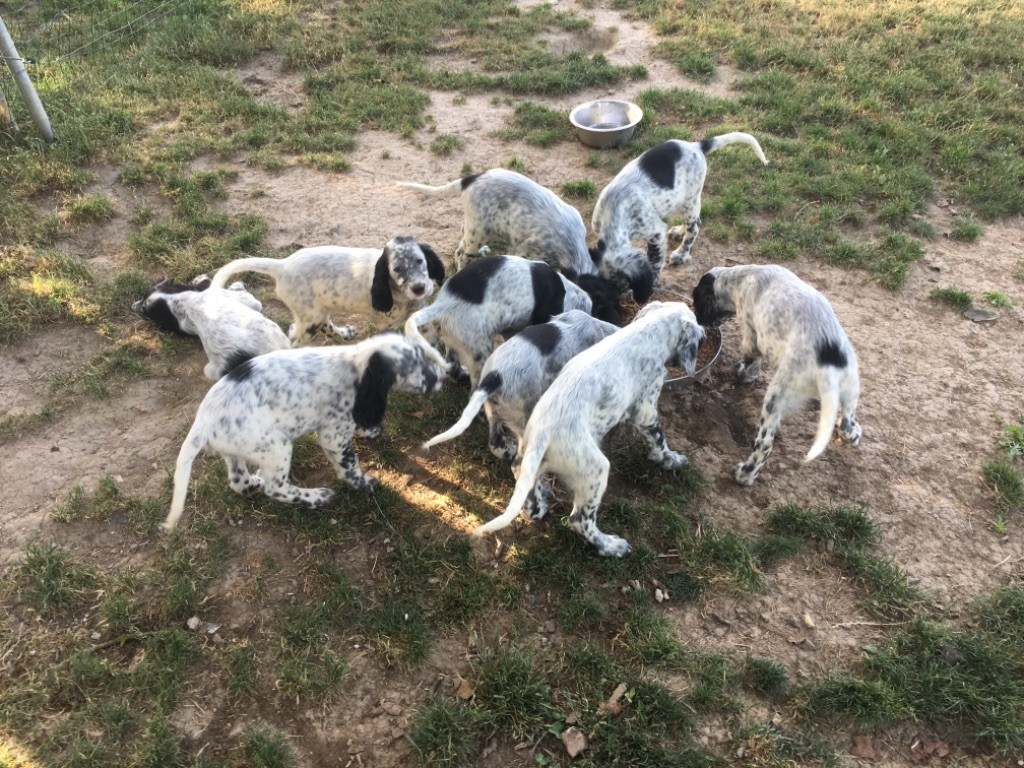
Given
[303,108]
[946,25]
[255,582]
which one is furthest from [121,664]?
[946,25]

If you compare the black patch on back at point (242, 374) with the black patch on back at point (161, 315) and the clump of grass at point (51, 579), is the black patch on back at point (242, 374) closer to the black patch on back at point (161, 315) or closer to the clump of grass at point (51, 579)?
the clump of grass at point (51, 579)

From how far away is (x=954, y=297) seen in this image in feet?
21.5

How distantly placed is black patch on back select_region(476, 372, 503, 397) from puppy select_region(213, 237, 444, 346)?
4.20 ft

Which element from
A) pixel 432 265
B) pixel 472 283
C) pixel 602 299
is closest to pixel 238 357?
pixel 432 265

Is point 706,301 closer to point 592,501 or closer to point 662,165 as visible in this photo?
point 662,165

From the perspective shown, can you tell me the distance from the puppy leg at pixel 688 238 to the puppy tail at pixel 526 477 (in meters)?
3.85

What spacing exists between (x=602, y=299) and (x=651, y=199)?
4.64 ft

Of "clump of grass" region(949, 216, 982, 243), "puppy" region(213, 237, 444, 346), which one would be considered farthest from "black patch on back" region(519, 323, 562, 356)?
"clump of grass" region(949, 216, 982, 243)

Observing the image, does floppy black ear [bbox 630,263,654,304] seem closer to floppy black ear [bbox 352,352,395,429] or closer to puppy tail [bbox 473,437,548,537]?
puppy tail [bbox 473,437,548,537]

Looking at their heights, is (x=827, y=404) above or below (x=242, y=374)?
below

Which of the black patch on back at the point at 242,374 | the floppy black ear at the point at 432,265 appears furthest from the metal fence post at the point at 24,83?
the black patch on back at the point at 242,374

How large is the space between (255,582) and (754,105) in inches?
343

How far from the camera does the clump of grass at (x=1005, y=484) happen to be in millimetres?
4824

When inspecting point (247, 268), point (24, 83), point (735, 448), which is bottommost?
point (735, 448)
